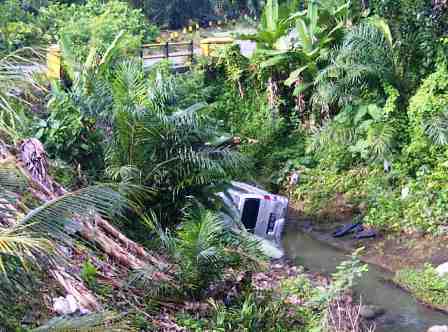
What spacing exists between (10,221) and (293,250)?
7.80 meters

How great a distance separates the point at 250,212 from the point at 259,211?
161 mm

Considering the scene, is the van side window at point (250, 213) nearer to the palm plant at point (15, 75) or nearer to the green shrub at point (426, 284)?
the green shrub at point (426, 284)

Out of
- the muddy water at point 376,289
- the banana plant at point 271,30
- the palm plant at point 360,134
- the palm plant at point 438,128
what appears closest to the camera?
the muddy water at point 376,289

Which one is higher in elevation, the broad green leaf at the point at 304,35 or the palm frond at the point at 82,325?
the broad green leaf at the point at 304,35

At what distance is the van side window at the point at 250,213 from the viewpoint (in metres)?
11.2

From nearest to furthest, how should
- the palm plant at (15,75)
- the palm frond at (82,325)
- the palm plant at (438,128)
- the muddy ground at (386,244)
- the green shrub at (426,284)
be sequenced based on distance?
the palm frond at (82,325) < the palm plant at (15,75) < the green shrub at (426,284) < the muddy ground at (386,244) < the palm plant at (438,128)

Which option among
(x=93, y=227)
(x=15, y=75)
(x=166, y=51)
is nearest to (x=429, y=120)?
(x=93, y=227)

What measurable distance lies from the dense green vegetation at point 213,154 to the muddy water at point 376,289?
311 mm

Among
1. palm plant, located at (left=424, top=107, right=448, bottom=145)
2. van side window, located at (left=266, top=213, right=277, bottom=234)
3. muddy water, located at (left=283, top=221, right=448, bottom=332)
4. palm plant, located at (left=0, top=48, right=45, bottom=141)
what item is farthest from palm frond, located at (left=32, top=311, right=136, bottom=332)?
palm plant, located at (left=424, top=107, right=448, bottom=145)

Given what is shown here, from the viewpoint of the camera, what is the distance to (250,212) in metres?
11.3

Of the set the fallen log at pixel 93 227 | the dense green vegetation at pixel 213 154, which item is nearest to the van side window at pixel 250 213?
the dense green vegetation at pixel 213 154

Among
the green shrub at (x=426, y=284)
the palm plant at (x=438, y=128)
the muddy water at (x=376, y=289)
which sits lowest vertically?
the muddy water at (x=376, y=289)

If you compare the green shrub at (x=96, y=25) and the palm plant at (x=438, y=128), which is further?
the green shrub at (x=96, y=25)

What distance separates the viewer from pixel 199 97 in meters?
15.8
